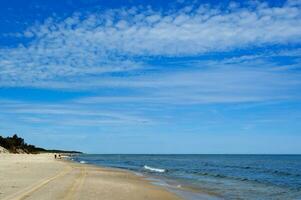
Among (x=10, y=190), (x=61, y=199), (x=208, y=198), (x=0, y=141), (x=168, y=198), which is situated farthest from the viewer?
(x=0, y=141)

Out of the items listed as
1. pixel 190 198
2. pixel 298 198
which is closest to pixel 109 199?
pixel 190 198

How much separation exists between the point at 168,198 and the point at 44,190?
7.03 meters

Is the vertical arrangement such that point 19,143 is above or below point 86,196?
above

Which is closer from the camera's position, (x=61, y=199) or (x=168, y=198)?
(x=61, y=199)

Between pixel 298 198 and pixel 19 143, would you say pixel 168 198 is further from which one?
pixel 19 143

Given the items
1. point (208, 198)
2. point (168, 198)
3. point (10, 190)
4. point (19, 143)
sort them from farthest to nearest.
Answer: point (19, 143)
point (208, 198)
point (168, 198)
point (10, 190)

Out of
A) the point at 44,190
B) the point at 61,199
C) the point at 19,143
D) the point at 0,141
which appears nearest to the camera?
the point at 61,199

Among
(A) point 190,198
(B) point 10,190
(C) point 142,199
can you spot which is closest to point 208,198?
(A) point 190,198

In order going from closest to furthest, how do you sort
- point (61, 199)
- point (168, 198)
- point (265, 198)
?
point (61, 199) → point (168, 198) → point (265, 198)

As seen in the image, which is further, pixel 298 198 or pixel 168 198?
pixel 298 198

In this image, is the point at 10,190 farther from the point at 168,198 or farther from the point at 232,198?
the point at 232,198

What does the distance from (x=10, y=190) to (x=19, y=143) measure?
145 m

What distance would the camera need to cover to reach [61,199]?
19406mm

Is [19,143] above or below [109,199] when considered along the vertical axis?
above
